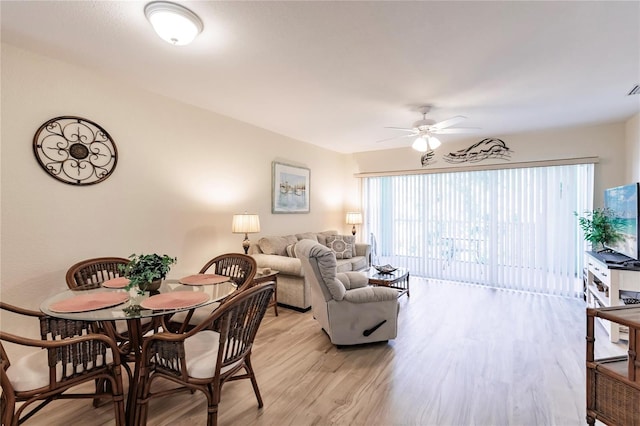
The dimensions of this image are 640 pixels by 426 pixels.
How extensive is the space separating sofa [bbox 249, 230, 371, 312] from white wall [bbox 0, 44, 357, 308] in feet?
1.10

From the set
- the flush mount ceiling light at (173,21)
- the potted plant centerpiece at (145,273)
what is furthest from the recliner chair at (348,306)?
the flush mount ceiling light at (173,21)

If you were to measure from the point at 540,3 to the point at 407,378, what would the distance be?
2.67 metres

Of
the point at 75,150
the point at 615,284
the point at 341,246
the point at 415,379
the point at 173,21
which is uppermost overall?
the point at 173,21

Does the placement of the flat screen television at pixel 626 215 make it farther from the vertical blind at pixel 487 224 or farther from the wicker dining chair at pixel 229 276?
the wicker dining chair at pixel 229 276

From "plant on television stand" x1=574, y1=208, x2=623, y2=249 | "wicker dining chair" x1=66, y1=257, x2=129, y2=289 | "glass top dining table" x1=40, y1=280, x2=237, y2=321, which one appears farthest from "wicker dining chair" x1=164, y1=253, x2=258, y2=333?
"plant on television stand" x1=574, y1=208, x2=623, y2=249

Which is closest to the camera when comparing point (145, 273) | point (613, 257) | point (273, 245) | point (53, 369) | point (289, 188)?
point (53, 369)

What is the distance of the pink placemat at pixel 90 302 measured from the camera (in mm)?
1691

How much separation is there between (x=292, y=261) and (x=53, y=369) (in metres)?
2.50

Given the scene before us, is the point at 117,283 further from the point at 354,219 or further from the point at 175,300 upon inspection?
the point at 354,219

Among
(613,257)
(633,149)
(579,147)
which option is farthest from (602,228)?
(579,147)

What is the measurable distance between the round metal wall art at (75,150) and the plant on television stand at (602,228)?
18.4 ft

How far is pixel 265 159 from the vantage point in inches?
179

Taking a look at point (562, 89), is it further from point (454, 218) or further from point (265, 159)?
point (265, 159)

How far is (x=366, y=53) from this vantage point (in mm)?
2299
